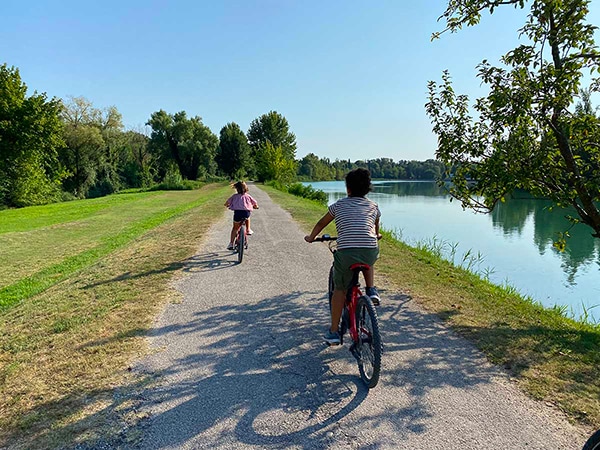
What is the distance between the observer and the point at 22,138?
2983 cm

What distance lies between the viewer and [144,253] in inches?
366

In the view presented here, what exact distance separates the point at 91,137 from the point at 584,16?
47.8 meters

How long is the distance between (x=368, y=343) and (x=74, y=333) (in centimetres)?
350

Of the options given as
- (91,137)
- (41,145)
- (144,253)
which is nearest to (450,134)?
(144,253)

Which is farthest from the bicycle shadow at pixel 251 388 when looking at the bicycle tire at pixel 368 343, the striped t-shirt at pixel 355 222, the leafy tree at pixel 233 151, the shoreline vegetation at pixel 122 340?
the leafy tree at pixel 233 151

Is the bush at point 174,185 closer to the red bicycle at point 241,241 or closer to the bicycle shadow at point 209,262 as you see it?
the bicycle shadow at point 209,262

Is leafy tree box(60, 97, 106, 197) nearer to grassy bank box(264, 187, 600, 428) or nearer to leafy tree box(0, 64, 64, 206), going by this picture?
leafy tree box(0, 64, 64, 206)

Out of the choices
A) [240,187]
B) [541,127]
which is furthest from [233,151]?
[541,127]

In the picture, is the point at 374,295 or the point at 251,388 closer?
the point at 251,388

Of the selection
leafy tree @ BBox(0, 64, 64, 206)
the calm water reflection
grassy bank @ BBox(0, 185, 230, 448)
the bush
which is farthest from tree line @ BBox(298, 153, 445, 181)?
grassy bank @ BBox(0, 185, 230, 448)

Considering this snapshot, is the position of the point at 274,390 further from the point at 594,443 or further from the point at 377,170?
the point at 377,170

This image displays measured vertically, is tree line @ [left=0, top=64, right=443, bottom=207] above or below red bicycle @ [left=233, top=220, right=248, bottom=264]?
above

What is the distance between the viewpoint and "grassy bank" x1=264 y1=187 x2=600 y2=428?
327 centimetres

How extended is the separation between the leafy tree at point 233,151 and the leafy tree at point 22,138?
128 ft
